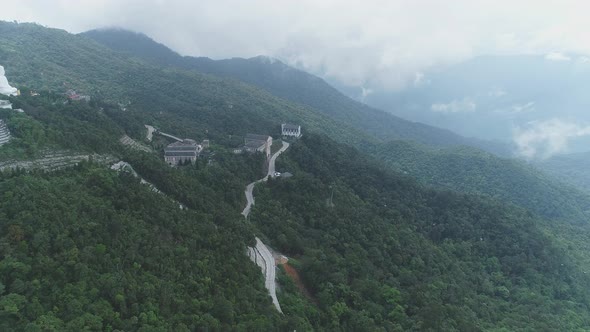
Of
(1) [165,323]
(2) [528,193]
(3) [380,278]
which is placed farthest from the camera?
(2) [528,193]

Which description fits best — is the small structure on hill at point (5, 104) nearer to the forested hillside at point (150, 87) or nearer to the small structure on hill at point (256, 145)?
the forested hillside at point (150, 87)

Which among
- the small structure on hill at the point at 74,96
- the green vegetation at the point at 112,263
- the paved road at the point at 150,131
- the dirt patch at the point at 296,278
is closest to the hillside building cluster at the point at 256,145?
the paved road at the point at 150,131

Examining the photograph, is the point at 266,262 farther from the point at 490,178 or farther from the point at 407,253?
the point at 490,178

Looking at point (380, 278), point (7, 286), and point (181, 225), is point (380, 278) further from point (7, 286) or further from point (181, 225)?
point (7, 286)

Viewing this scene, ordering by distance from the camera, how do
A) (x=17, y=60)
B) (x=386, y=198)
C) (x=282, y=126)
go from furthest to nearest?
(x=17, y=60), (x=282, y=126), (x=386, y=198)

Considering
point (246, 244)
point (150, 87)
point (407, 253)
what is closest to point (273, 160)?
→ point (407, 253)

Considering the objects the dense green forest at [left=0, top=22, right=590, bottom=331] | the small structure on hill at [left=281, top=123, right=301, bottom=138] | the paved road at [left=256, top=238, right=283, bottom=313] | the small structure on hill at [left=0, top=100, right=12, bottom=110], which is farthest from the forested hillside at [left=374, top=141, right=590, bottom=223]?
the small structure on hill at [left=0, top=100, right=12, bottom=110]

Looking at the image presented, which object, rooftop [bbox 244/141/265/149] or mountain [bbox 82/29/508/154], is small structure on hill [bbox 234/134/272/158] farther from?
mountain [bbox 82/29/508/154]

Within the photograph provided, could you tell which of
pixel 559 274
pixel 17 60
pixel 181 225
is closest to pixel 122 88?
pixel 17 60
